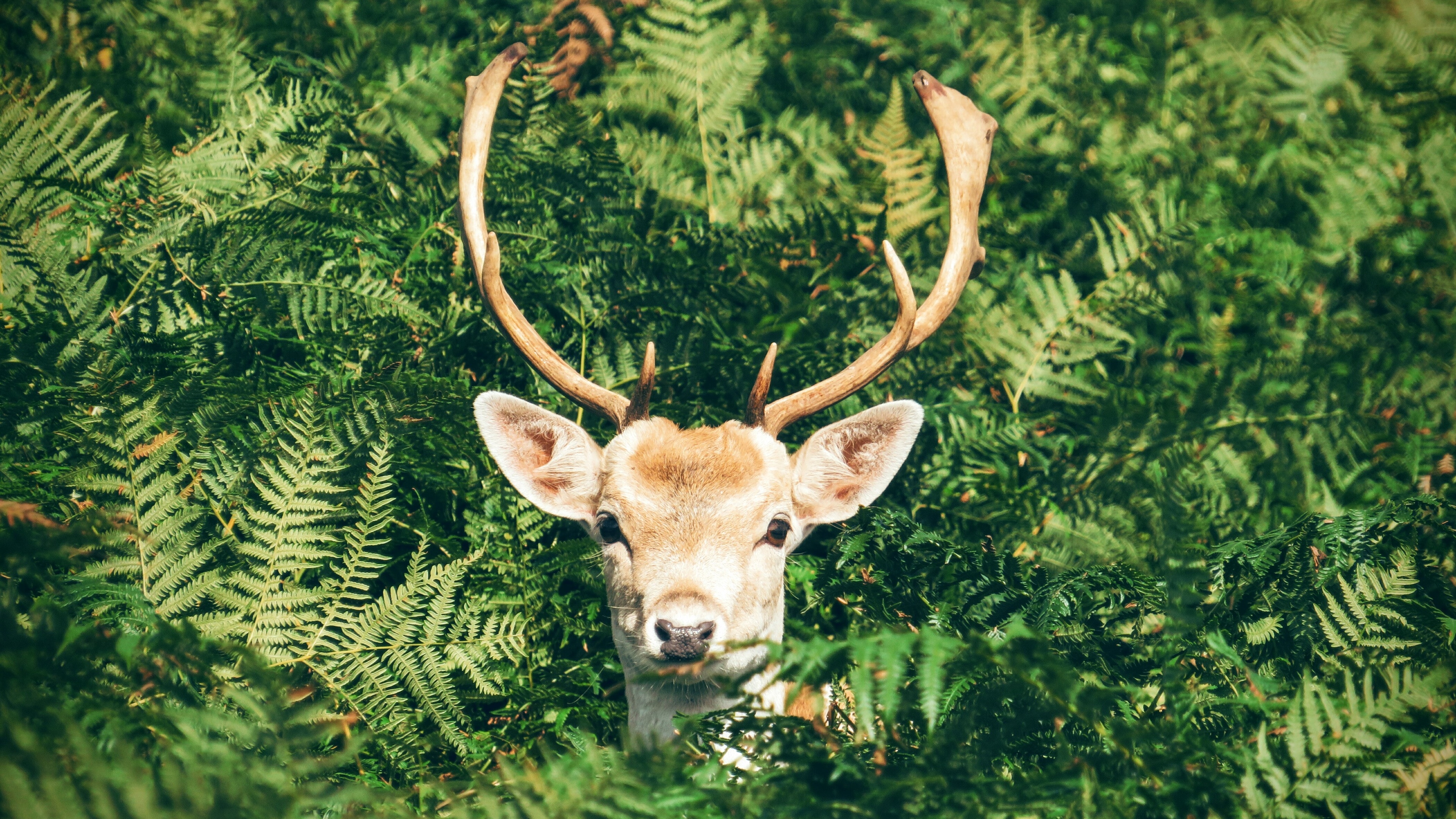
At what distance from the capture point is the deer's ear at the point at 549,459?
4.09m

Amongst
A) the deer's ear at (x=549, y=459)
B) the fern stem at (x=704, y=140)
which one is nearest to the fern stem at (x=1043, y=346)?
the fern stem at (x=704, y=140)

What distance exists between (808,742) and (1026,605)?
1174 millimetres

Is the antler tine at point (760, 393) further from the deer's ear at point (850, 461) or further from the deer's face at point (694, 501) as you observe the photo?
the deer's ear at point (850, 461)

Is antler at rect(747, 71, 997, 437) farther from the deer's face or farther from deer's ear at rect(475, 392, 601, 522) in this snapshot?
deer's ear at rect(475, 392, 601, 522)

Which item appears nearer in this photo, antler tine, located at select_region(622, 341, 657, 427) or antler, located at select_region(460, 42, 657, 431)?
antler tine, located at select_region(622, 341, 657, 427)

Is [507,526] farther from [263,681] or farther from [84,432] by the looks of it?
[263,681]

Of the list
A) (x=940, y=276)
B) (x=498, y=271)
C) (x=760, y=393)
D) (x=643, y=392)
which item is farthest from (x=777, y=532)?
(x=498, y=271)

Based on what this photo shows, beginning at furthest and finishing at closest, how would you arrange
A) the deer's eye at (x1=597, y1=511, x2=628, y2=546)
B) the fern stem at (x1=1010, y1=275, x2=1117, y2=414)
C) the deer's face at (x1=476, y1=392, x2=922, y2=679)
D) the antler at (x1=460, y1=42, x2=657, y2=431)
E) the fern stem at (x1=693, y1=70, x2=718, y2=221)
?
the fern stem at (x1=693, y1=70, x2=718, y2=221)
the fern stem at (x1=1010, y1=275, x2=1117, y2=414)
the antler at (x1=460, y1=42, x2=657, y2=431)
the deer's eye at (x1=597, y1=511, x2=628, y2=546)
the deer's face at (x1=476, y1=392, x2=922, y2=679)

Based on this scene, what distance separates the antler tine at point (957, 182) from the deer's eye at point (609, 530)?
1.54 meters

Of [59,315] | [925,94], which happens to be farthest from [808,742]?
[59,315]

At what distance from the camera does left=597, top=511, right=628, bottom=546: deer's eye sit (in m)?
3.90

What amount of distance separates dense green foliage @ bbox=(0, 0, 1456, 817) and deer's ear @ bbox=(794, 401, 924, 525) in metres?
0.15

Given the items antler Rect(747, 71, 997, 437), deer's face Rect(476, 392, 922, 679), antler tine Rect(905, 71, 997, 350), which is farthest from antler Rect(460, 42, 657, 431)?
antler tine Rect(905, 71, 997, 350)

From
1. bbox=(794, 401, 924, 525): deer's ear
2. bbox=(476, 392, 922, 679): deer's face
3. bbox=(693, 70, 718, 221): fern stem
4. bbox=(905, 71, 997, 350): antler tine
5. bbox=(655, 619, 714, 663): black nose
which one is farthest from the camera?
bbox=(693, 70, 718, 221): fern stem
